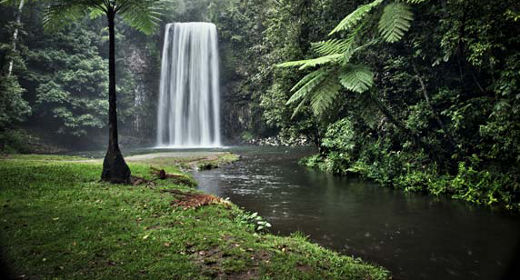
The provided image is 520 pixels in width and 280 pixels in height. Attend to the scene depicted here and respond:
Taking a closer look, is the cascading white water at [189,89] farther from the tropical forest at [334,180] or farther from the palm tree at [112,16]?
the palm tree at [112,16]

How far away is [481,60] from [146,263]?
7.72 metres

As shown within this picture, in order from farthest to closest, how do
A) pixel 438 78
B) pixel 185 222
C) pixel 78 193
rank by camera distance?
pixel 438 78 → pixel 78 193 → pixel 185 222

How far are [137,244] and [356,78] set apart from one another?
3.72 meters

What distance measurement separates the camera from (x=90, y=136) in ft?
98.6

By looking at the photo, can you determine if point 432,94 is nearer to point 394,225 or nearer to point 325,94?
point 394,225

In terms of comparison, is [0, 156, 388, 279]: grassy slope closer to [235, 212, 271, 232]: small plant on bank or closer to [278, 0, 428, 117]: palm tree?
[235, 212, 271, 232]: small plant on bank

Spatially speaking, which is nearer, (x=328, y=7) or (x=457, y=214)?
(x=457, y=214)

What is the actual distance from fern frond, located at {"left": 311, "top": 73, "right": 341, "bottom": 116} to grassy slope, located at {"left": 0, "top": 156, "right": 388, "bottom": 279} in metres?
2.12

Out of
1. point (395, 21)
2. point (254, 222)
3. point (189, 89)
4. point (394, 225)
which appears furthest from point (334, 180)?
point (189, 89)

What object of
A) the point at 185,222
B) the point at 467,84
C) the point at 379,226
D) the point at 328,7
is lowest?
the point at 379,226

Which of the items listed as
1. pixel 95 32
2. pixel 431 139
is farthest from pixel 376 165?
pixel 95 32

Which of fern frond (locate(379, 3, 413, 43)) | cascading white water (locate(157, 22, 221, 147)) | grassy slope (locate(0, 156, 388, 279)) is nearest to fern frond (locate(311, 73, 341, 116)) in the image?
fern frond (locate(379, 3, 413, 43))

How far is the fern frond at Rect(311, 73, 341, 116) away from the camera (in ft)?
14.3

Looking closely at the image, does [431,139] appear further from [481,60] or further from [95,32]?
[95,32]
